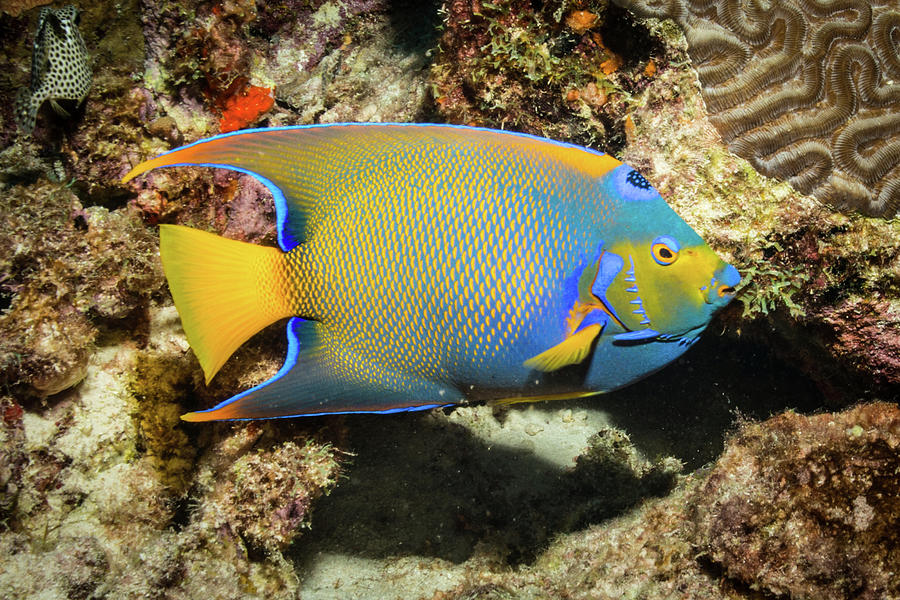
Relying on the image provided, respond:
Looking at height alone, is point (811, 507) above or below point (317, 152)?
below

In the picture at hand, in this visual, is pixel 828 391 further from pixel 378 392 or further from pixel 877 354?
pixel 378 392

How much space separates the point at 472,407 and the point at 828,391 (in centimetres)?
249

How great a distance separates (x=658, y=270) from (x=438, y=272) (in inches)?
28.6

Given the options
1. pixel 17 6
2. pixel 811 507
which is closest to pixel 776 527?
pixel 811 507

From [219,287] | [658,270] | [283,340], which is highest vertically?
[658,270]

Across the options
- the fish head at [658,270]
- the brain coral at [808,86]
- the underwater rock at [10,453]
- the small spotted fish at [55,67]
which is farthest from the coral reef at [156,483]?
the brain coral at [808,86]

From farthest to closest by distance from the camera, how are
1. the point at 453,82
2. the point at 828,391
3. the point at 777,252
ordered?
the point at 828,391 < the point at 453,82 < the point at 777,252

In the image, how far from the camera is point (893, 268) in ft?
8.13

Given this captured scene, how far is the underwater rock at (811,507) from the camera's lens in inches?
82.5

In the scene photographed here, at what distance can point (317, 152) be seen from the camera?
185cm

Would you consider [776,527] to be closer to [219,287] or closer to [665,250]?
[665,250]

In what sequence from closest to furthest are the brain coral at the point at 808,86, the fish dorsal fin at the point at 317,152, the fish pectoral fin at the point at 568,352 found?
the fish pectoral fin at the point at 568,352
the fish dorsal fin at the point at 317,152
the brain coral at the point at 808,86

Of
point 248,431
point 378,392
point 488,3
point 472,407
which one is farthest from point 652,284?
point 472,407

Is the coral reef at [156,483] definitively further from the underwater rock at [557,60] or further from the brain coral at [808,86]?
the brain coral at [808,86]
